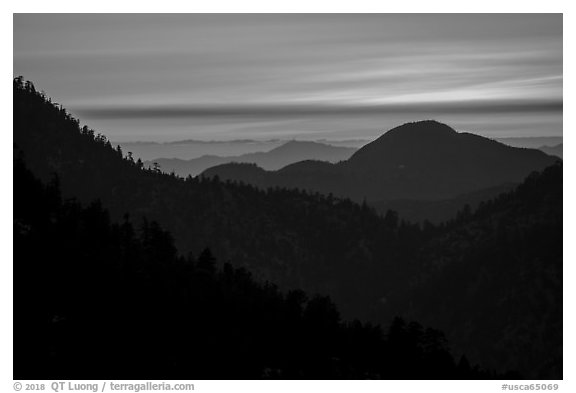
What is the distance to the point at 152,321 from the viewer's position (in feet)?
326

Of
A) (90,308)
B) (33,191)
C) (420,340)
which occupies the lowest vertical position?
(420,340)

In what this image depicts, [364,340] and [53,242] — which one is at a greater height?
[53,242]

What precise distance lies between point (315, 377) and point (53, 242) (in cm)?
3506

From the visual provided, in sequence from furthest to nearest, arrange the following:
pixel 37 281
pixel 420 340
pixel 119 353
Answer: pixel 420 340 → pixel 37 281 → pixel 119 353

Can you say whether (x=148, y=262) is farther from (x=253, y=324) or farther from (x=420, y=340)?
(x=420, y=340)

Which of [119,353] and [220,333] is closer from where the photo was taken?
[119,353]

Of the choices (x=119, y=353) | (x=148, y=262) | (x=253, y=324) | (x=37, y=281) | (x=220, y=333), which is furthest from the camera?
(x=148, y=262)

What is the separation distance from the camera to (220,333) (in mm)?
102500

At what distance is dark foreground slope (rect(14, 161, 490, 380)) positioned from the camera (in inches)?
3435

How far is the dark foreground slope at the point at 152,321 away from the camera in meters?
87.2

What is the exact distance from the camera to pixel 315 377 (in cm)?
9712
